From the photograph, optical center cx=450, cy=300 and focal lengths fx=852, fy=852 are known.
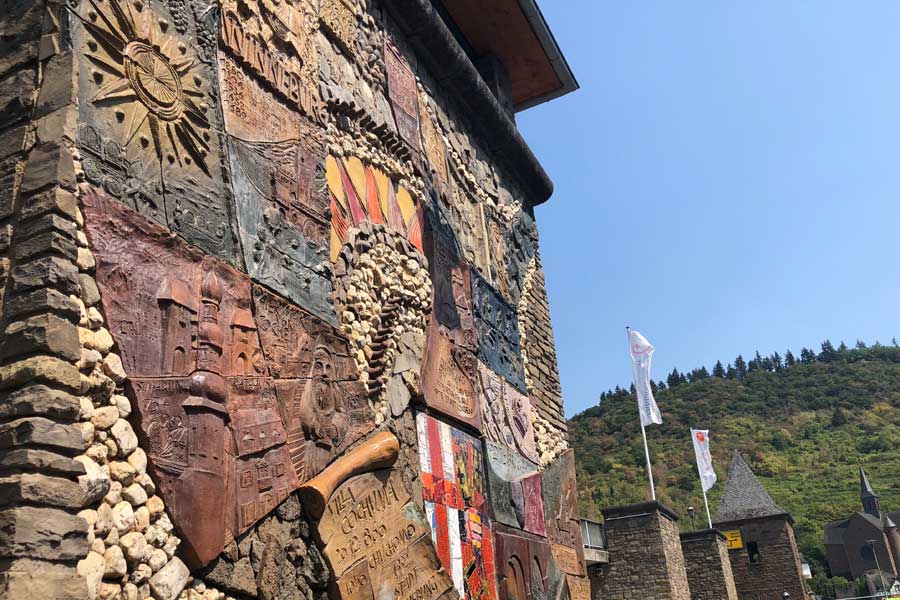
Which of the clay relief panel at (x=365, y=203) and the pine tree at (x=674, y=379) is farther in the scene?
the pine tree at (x=674, y=379)

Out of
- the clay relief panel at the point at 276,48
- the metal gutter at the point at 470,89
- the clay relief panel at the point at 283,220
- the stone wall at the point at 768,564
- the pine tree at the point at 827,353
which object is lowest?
the stone wall at the point at 768,564

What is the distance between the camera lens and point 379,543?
15.0ft

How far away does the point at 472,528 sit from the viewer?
19.7 ft

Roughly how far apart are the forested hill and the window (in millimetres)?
17101

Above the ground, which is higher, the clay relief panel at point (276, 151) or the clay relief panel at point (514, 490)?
the clay relief panel at point (276, 151)

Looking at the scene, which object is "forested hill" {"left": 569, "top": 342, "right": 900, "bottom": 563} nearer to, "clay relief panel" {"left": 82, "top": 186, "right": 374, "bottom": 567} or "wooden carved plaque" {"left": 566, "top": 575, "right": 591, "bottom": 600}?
"wooden carved plaque" {"left": 566, "top": 575, "right": 591, "bottom": 600}

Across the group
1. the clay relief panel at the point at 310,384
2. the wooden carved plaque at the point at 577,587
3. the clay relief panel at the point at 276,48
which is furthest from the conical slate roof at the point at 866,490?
the clay relief panel at the point at 276,48

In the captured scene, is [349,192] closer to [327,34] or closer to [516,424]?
[327,34]

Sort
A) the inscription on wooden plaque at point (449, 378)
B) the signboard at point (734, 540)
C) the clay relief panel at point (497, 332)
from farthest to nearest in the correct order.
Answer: the signboard at point (734, 540)
the clay relief panel at point (497, 332)
the inscription on wooden plaque at point (449, 378)

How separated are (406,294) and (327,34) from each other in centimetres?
185

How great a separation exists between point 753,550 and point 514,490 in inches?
892

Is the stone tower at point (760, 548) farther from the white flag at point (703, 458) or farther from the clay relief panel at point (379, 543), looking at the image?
the clay relief panel at point (379, 543)

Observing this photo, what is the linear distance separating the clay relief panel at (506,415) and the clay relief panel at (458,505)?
46 cm

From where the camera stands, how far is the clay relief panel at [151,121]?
3.47 meters
